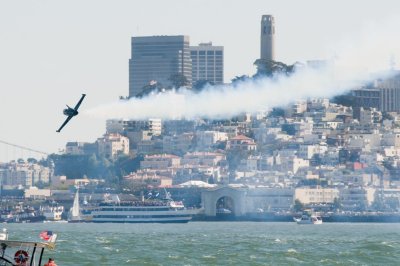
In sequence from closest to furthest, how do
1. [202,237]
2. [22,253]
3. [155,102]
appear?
[22,253], [202,237], [155,102]

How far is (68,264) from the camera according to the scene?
9556 centimetres

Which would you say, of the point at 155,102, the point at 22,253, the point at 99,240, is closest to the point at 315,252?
the point at 99,240

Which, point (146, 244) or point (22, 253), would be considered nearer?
point (22, 253)

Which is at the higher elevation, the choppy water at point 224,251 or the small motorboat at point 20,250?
the choppy water at point 224,251

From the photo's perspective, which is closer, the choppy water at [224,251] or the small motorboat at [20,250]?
the small motorboat at [20,250]

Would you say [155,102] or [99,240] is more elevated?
[155,102]

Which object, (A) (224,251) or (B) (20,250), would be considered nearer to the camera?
(B) (20,250)

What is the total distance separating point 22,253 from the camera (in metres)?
73.5

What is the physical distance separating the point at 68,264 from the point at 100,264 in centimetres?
206

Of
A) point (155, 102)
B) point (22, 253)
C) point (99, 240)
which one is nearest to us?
point (22, 253)

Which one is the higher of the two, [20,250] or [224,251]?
[224,251]

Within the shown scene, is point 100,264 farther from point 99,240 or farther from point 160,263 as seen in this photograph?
point 99,240

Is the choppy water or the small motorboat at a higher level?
the choppy water

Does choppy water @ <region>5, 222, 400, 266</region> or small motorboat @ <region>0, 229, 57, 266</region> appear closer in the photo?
small motorboat @ <region>0, 229, 57, 266</region>
